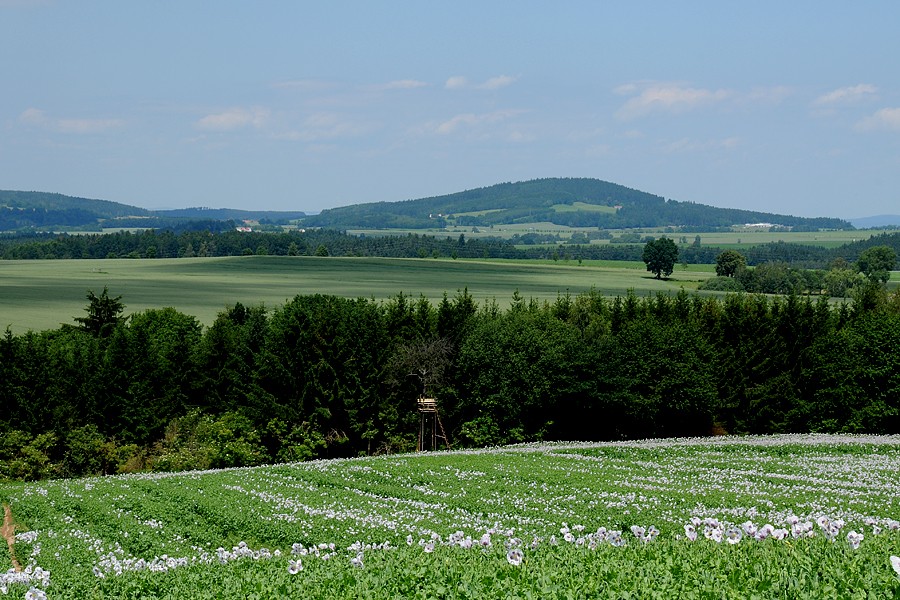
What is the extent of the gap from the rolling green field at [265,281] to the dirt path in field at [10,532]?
61614 millimetres

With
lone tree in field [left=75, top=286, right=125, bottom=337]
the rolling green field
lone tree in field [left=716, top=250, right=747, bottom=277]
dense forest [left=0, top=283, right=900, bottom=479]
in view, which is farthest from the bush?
lone tree in field [left=75, top=286, right=125, bottom=337]

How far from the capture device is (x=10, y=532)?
1151 inches

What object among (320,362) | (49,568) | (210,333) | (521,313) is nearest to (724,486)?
(49,568)

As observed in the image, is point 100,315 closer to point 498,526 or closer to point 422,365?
point 422,365

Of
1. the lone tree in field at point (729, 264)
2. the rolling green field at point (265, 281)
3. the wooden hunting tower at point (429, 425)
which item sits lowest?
the wooden hunting tower at point (429, 425)

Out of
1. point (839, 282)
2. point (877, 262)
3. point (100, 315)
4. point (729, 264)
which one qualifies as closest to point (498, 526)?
point (100, 315)

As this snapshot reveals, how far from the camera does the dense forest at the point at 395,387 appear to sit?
59.5m

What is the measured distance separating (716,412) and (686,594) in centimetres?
5900

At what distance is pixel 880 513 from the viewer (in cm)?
2570

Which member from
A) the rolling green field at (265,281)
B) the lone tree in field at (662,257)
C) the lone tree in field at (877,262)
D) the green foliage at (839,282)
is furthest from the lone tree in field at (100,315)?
the lone tree in field at (877,262)

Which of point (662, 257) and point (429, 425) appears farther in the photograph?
point (662, 257)

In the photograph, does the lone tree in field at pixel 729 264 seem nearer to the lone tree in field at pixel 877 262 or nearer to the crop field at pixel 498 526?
the lone tree in field at pixel 877 262

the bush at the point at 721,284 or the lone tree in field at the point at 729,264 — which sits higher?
the lone tree in field at the point at 729,264

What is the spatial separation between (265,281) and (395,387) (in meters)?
82.9
